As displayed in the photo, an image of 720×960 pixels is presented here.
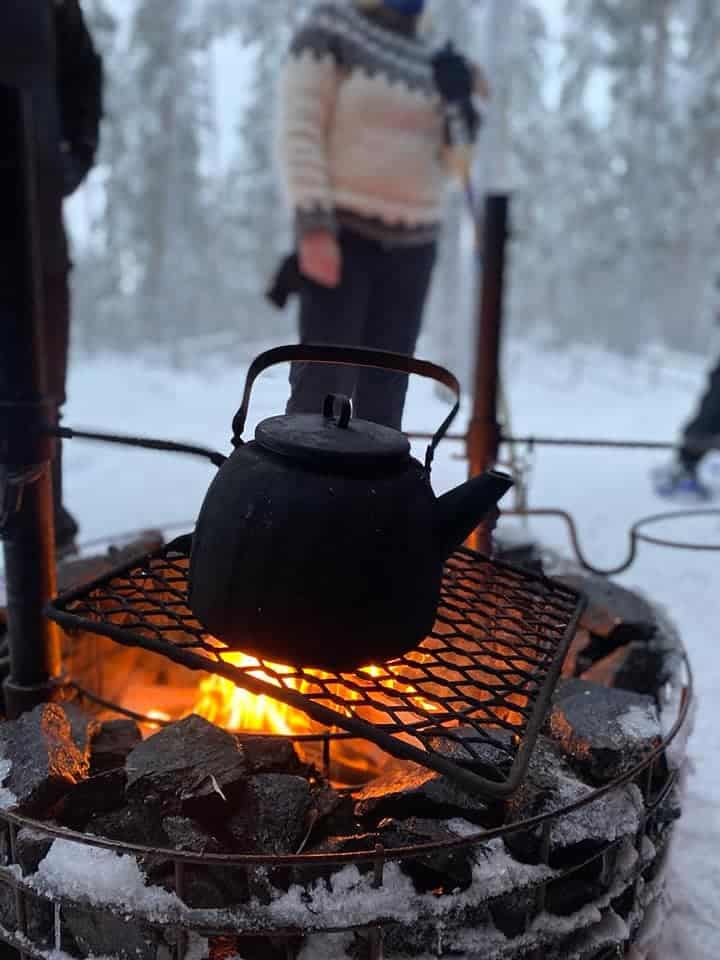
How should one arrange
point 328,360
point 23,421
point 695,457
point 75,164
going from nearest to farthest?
point 328,360 < point 23,421 < point 75,164 < point 695,457

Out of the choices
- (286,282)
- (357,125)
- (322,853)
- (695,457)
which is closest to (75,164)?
(286,282)

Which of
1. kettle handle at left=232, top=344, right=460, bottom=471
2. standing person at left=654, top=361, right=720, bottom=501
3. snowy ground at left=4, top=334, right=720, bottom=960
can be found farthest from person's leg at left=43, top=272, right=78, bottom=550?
standing person at left=654, top=361, right=720, bottom=501

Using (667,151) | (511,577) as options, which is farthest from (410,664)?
(667,151)

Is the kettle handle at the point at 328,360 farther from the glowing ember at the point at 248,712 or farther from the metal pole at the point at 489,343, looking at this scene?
the metal pole at the point at 489,343

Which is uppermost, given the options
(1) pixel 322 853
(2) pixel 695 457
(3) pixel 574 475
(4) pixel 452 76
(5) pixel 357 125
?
(4) pixel 452 76

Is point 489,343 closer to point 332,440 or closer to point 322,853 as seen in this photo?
point 332,440

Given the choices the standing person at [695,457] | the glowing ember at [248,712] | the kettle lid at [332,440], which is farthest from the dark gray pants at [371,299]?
the standing person at [695,457]

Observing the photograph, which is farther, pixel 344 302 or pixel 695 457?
pixel 695 457

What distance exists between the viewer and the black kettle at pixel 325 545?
975mm

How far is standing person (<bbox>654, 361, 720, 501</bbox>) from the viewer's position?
458cm

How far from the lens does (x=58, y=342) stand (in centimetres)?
251

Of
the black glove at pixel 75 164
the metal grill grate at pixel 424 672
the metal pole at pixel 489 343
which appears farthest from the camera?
the black glove at pixel 75 164

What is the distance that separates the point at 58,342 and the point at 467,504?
187 centimetres

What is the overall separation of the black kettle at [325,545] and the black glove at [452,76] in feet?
7.23
